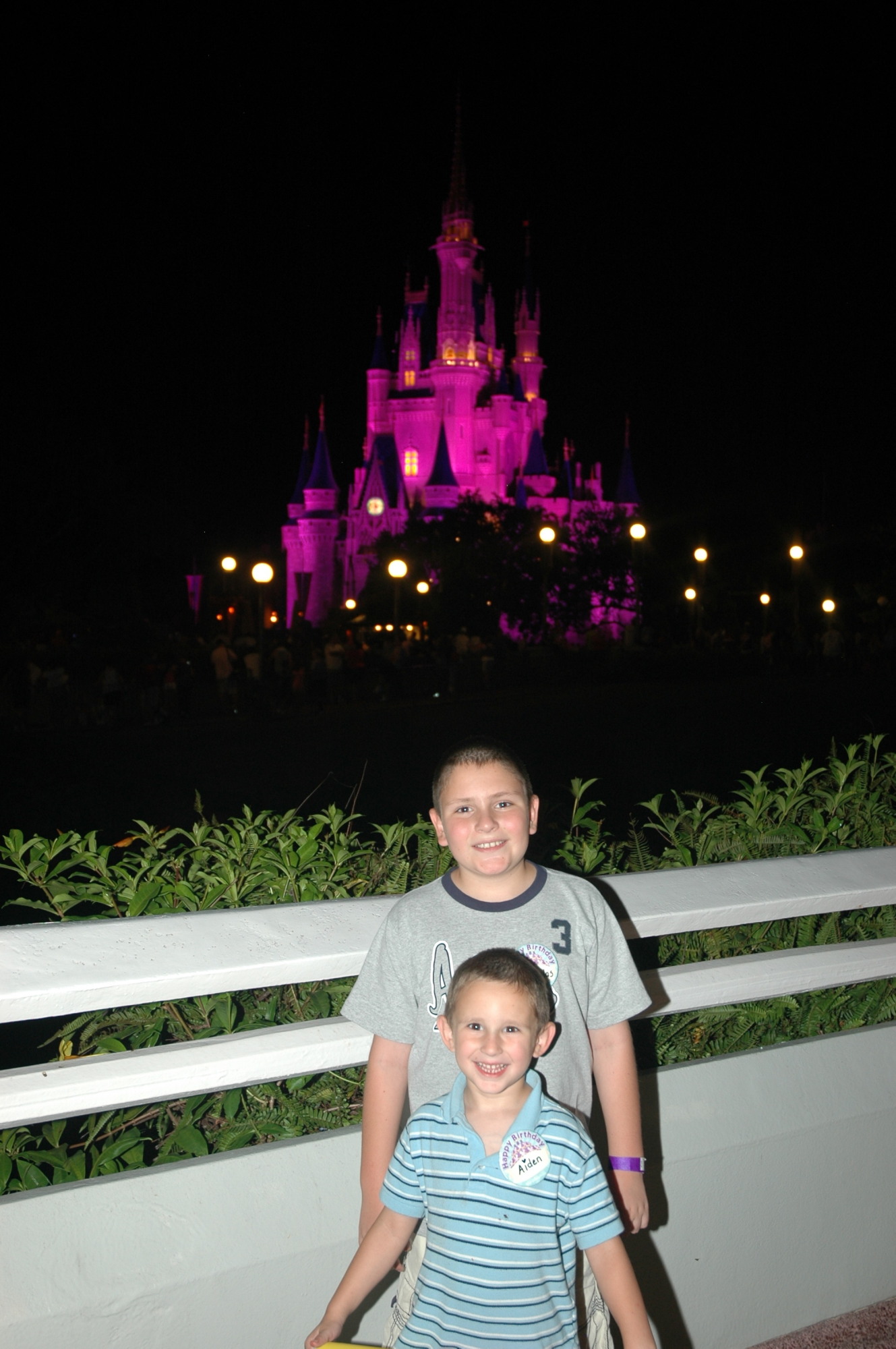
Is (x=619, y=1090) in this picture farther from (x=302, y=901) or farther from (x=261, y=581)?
(x=261, y=581)

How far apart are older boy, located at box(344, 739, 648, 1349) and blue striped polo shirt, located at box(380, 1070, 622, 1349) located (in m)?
0.24

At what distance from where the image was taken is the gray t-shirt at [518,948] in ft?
8.05

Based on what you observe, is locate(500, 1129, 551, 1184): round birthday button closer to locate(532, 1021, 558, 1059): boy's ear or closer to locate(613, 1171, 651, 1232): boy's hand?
locate(532, 1021, 558, 1059): boy's ear

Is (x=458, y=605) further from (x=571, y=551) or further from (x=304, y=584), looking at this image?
(x=304, y=584)

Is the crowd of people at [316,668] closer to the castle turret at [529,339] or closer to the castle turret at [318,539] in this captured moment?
the castle turret at [318,539]

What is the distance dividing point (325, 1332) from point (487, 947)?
77cm

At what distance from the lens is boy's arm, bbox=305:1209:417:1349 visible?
2238mm

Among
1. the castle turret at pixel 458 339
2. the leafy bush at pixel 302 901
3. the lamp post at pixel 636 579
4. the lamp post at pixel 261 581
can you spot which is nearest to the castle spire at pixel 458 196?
the castle turret at pixel 458 339

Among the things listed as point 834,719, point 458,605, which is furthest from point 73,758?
point 458,605

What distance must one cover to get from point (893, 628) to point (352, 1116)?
2842 cm

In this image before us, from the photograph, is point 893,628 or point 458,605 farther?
point 458,605

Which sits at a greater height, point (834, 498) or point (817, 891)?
point (834, 498)

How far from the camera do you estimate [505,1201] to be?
85.0 inches

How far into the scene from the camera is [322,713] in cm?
2234
